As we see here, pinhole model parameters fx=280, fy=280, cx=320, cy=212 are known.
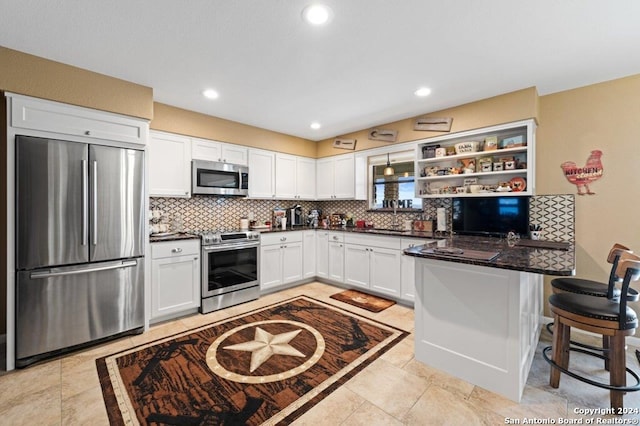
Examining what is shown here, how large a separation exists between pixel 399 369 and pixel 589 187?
274 cm

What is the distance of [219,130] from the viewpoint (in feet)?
13.2

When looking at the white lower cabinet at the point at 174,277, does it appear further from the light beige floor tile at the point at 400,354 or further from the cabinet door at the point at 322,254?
the light beige floor tile at the point at 400,354

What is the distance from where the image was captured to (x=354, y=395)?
199 cm

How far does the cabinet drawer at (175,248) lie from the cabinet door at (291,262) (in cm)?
136

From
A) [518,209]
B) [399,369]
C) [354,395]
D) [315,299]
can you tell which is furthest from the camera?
[315,299]

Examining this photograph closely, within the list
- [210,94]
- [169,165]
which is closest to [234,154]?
[169,165]

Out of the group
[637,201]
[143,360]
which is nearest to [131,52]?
[143,360]

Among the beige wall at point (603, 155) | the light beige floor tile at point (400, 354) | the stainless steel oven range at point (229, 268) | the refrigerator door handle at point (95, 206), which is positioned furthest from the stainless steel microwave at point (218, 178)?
the beige wall at point (603, 155)

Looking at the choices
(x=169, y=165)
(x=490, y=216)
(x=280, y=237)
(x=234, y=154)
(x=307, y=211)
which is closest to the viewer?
(x=490, y=216)

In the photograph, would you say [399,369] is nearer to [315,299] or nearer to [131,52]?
[315,299]

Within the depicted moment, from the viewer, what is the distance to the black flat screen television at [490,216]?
323 cm

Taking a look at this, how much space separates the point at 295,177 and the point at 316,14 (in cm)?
324

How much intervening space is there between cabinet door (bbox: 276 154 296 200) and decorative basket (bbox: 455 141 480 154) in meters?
2.63

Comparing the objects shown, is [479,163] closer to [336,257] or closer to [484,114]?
[484,114]
